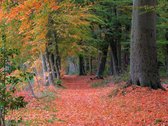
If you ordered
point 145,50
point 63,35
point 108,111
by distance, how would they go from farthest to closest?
point 63,35 → point 145,50 → point 108,111

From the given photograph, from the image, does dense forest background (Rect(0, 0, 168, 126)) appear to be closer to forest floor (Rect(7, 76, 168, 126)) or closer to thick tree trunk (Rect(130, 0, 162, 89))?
thick tree trunk (Rect(130, 0, 162, 89))

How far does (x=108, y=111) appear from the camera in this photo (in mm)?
11406

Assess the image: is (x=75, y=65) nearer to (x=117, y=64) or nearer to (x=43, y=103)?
(x=117, y=64)

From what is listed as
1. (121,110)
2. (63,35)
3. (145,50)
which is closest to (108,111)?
(121,110)

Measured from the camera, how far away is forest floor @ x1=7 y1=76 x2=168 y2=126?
31.3 ft

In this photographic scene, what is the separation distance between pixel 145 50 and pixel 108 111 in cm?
430

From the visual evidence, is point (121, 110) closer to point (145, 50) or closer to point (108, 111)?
point (108, 111)

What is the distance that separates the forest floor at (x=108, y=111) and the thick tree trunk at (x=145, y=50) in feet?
1.81

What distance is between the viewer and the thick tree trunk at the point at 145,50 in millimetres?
14531

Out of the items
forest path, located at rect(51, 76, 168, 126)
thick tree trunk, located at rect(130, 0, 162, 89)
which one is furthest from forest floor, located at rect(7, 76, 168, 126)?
thick tree trunk, located at rect(130, 0, 162, 89)

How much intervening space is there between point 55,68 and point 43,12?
8874 mm

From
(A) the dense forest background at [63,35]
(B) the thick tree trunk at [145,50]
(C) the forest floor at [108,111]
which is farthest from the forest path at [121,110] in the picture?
(A) the dense forest background at [63,35]

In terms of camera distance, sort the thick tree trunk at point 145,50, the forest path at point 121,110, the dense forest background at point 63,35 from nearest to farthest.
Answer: the dense forest background at point 63,35 → the forest path at point 121,110 → the thick tree trunk at point 145,50

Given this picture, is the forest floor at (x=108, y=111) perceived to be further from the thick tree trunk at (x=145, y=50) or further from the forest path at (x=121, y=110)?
the thick tree trunk at (x=145, y=50)
